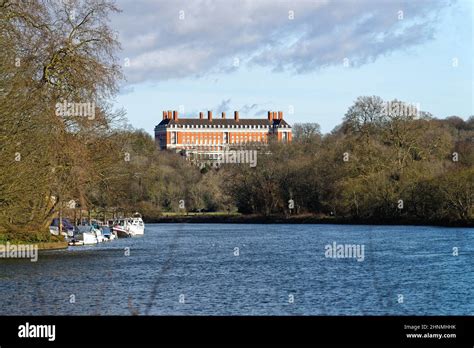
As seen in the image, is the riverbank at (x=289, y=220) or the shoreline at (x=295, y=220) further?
the riverbank at (x=289, y=220)

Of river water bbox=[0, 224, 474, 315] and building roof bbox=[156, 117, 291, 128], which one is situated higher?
building roof bbox=[156, 117, 291, 128]

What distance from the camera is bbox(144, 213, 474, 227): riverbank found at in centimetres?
6506

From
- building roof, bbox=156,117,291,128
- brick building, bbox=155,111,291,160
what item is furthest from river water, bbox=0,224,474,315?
building roof, bbox=156,117,291,128

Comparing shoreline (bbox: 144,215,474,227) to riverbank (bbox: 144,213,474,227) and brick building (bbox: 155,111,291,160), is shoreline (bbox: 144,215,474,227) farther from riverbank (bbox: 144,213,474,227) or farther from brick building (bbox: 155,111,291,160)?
brick building (bbox: 155,111,291,160)

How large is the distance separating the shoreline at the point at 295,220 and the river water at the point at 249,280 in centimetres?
→ 1547

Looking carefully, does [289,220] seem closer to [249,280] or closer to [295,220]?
[295,220]

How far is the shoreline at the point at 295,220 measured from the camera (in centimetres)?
6450

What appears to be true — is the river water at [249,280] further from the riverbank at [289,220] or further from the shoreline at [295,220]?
the riverbank at [289,220]

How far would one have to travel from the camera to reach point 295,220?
81.4 m

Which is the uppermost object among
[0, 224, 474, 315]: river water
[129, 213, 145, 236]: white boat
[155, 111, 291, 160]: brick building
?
[155, 111, 291, 160]: brick building

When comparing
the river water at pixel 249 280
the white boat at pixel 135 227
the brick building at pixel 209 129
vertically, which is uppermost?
the brick building at pixel 209 129

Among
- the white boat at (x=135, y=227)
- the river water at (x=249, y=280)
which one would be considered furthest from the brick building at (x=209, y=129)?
the river water at (x=249, y=280)

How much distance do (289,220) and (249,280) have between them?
170ft
